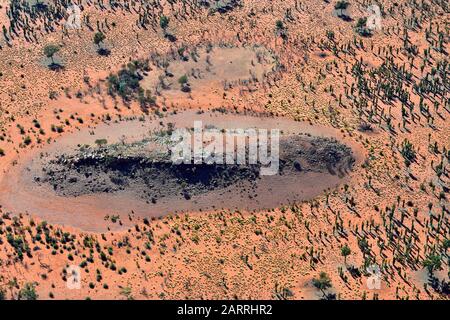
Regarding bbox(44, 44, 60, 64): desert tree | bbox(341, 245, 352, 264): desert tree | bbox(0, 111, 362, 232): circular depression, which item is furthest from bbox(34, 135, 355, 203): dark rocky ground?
bbox(44, 44, 60, 64): desert tree

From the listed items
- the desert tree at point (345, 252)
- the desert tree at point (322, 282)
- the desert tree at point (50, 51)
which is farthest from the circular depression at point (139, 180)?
the desert tree at point (50, 51)

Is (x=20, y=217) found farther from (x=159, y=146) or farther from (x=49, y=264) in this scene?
(x=159, y=146)

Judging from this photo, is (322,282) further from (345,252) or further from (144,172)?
(144,172)

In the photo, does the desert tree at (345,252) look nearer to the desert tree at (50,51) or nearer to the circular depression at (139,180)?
the circular depression at (139,180)

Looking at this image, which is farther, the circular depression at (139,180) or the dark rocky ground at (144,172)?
the dark rocky ground at (144,172)

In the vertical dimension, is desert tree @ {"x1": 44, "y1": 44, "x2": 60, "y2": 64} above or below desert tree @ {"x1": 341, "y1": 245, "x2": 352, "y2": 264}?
above

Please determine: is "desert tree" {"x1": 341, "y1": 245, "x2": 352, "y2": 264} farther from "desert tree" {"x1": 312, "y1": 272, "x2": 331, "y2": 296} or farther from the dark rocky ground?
the dark rocky ground
